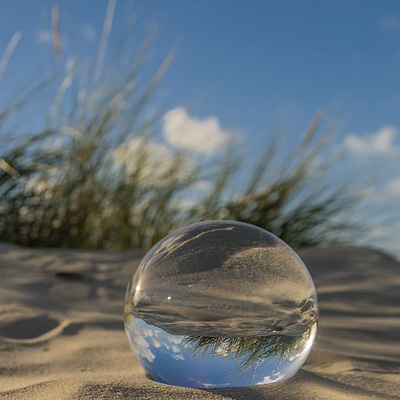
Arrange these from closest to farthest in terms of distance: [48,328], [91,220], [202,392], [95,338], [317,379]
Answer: [202,392], [317,379], [95,338], [48,328], [91,220]

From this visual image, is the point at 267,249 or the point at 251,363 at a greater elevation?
the point at 267,249

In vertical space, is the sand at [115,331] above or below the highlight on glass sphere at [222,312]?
below

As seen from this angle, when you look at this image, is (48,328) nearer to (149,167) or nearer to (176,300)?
(176,300)

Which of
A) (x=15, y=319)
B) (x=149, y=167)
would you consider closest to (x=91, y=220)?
(x=149, y=167)

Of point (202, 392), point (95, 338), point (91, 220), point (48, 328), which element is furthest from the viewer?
point (91, 220)
